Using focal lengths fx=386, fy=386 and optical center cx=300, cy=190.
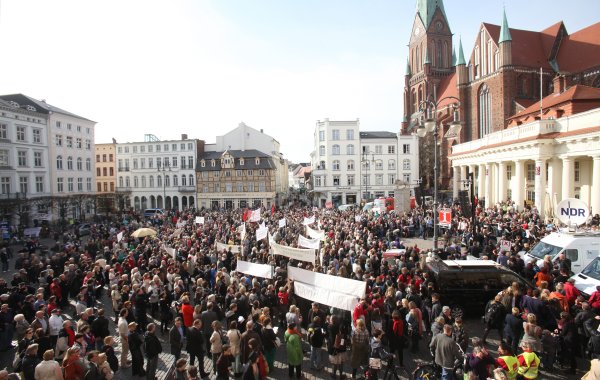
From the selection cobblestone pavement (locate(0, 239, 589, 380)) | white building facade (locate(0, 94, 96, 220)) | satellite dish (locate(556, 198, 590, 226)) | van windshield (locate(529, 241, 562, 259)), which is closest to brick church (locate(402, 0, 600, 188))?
satellite dish (locate(556, 198, 590, 226))

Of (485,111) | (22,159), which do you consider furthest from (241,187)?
(485,111)

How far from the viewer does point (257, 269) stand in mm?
12734

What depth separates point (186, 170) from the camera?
62.9 metres

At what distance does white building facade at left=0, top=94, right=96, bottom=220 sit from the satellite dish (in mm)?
44094

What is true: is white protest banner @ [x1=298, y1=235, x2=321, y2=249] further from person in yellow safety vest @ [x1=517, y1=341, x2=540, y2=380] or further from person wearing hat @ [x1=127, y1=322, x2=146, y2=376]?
person in yellow safety vest @ [x1=517, y1=341, x2=540, y2=380]

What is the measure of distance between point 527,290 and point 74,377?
36.9 ft

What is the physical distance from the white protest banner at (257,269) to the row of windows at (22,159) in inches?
1601

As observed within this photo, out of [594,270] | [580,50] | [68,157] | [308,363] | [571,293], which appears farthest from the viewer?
[68,157]

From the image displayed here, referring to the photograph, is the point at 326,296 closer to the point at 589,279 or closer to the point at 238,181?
the point at 589,279

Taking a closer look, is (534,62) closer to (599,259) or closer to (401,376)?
(599,259)

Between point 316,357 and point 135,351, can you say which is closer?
Answer: point 135,351

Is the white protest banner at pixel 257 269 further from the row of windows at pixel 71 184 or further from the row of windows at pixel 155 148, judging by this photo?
the row of windows at pixel 155 148

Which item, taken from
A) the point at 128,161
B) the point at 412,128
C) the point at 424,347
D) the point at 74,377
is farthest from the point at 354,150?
the point at 74,377

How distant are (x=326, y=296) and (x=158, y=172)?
197ft
